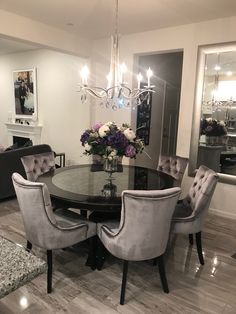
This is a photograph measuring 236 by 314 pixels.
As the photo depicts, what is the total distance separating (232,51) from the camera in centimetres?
362

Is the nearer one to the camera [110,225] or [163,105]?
[110,225]

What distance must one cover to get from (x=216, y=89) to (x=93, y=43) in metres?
2.49

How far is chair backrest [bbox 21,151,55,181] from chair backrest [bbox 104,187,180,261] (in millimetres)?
1465

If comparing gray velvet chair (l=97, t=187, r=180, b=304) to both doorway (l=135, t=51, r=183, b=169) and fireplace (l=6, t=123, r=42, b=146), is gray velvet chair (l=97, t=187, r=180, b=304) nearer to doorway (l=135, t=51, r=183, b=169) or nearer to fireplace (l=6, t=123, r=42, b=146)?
doorway (l=135, t=51, r=183, b=169)

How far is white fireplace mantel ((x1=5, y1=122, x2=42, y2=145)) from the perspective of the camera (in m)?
6.31

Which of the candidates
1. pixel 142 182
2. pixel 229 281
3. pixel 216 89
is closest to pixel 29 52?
pixel 216 89

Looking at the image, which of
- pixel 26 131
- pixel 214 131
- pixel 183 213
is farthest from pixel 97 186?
pixel 26 131

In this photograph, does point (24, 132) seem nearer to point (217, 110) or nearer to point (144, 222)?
point (217, 110)

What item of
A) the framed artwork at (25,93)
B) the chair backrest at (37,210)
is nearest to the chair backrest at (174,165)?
the chair backrest at (37,210)

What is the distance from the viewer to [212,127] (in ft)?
13.0

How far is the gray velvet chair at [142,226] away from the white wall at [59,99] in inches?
137

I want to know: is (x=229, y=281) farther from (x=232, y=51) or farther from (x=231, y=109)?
(x=232, y=51)

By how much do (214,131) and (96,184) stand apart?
88.2 inches

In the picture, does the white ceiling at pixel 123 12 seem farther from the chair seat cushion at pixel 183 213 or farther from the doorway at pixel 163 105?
the chair seat cushion at pixel 183 213
